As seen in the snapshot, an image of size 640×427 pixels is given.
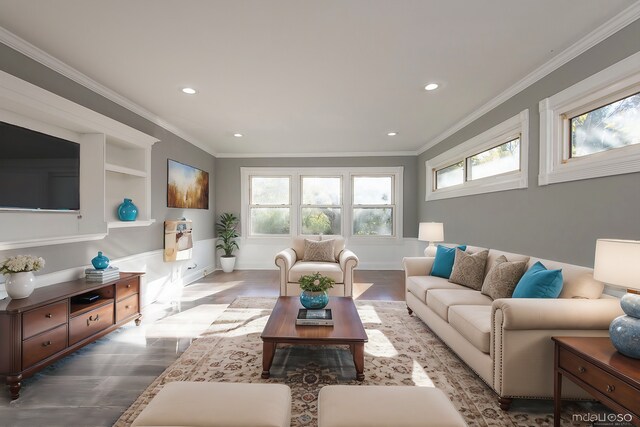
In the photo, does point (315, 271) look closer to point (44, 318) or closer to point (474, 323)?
point (474, 323)

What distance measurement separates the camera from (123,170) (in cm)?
342

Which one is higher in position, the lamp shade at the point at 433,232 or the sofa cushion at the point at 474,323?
the lamp shade at the point at 433,232

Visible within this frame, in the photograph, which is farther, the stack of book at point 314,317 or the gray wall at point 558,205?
the stack of book at point 314,317

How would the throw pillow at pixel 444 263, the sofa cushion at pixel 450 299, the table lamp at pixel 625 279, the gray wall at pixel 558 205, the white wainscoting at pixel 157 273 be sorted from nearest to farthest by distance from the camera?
the table lamp at pixel 625 279
the gray wall at pixel 558 205
the sofa cushion at pixel 450 299
the white wainscoting at pixel 157 273
the throw pillow at pixel 444 263

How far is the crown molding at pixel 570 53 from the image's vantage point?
6.58ft

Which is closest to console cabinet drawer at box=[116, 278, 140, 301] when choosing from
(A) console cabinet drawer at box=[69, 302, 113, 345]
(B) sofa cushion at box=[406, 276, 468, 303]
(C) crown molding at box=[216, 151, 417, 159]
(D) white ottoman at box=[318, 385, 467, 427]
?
(A) console cabinet drawer at box=[69, 302, 113, 345]

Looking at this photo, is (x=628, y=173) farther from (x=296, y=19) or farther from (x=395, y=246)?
(x=395, y=246)

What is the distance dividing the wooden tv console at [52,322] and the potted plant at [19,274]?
7 centimetres

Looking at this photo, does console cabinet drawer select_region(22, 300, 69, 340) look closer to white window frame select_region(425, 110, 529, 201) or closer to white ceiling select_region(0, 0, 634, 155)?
white ceiling select_region(0, 0, 634, 155)

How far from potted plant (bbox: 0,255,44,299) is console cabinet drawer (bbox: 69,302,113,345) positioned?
0.42m

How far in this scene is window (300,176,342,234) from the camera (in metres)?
6.63

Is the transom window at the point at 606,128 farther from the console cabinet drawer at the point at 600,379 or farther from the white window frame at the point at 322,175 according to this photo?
the white window frame at the point at 322,175

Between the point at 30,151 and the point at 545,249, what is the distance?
466 cm

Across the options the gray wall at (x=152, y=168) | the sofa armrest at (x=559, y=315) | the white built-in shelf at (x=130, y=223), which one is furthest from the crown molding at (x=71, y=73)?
the sofa armrest at (x=559, y=315)
